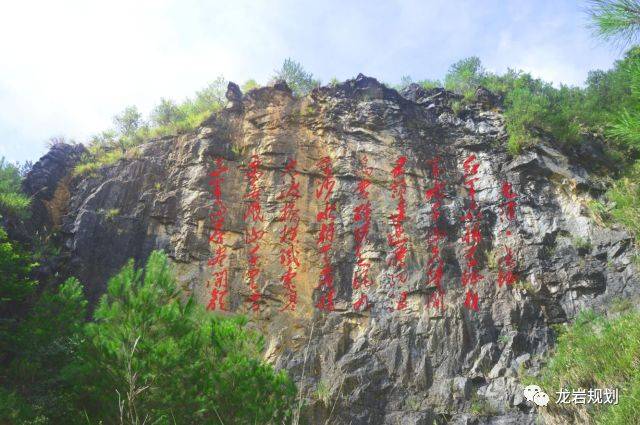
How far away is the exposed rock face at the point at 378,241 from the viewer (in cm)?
827

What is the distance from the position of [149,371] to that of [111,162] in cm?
729

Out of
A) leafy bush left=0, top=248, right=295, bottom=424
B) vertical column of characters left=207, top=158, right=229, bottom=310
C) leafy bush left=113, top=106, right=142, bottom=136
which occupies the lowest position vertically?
leafy bush left=0, top=248, right=295, bottom=424

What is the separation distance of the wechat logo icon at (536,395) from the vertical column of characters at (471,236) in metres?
1.72

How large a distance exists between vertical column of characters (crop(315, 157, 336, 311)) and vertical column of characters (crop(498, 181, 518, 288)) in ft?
10.4

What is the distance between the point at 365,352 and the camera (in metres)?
8.57

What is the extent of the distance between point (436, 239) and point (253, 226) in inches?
143

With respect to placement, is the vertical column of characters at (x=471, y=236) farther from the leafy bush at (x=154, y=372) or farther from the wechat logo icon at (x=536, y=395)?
the leafy bush at (x=154, y=372)

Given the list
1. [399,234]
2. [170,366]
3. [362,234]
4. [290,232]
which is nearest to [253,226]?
[290,232]

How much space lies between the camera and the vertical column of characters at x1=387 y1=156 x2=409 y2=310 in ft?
30.6

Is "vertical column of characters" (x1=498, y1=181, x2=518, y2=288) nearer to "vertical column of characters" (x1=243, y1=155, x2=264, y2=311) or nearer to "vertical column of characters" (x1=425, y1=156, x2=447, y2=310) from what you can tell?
"vertical column of characters" (x1=425, y1=156, x2=447, y2=310)

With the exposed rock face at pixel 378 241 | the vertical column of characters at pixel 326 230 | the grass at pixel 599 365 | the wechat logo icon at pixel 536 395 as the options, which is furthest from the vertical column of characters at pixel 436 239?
the grass at pixel 599 365

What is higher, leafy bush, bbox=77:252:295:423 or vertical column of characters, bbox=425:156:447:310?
vertical column of characters, bbox=425:156:447:310

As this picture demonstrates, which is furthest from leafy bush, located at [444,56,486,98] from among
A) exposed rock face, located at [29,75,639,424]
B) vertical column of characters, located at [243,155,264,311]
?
vertical column of characters, located at [243,155,264,311]

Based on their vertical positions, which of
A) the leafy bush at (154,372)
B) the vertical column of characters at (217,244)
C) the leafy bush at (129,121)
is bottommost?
the leafy bush at (154,372)
